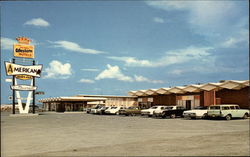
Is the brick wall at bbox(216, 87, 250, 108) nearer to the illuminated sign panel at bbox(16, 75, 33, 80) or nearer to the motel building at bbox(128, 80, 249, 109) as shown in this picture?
the motel building at bbox(128, 80, 249, 109)

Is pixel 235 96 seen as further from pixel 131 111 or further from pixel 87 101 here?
pixel 87 101

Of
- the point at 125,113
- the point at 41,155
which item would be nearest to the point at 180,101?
the point at 125,113

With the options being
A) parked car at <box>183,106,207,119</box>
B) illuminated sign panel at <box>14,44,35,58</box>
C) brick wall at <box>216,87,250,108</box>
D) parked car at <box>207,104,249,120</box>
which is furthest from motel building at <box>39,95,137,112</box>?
parked car at <box>207,104,249,120</box>

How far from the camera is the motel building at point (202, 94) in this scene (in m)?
34.0

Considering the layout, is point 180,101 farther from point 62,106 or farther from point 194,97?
point 62,106

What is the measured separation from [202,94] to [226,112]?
1500cm

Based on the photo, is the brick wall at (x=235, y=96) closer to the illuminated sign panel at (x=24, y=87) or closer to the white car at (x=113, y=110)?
the white car at (x=113, y=110)

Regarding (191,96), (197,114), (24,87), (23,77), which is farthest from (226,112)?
(23,77)

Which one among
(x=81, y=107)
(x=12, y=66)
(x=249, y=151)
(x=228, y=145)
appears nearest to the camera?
(x=249, y=151)

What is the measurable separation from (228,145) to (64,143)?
21.6 feet

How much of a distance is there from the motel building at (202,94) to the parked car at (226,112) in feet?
21.2

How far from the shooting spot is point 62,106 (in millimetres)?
69000

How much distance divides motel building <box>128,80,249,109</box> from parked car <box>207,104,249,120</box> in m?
6.45

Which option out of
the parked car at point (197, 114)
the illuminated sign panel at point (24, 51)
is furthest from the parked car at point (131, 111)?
the illuminated sign panel at point (24, 51)
